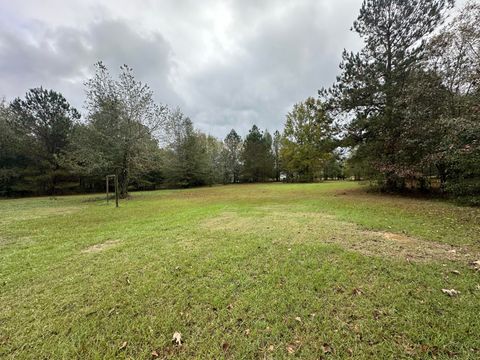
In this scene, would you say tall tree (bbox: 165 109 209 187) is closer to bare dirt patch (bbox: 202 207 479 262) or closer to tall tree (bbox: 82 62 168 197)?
tall tree (bbox: 82 62 168 197)

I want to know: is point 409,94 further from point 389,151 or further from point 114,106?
point 114,106

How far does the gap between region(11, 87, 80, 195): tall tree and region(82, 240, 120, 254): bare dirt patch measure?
80.2 feet

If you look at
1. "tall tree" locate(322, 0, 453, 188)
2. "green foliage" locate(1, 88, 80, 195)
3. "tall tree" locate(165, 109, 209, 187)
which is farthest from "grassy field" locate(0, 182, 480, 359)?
"tall tree" locate(165, 109, 209, 187)

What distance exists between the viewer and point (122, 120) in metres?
16.0

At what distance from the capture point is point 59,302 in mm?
2760

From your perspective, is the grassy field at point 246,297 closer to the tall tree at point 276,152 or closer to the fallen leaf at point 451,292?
the fallen leaf at point 451,292

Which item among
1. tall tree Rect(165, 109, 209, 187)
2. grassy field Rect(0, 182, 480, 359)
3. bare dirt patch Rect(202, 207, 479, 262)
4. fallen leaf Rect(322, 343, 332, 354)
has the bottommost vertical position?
fallen leaf Rect(322, 343, 332, 354)

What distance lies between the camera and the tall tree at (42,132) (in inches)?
926

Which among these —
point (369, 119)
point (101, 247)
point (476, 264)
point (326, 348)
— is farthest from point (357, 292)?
point (369, 119)

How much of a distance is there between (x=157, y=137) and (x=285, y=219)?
14.6 metres

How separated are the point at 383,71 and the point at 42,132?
33877 mm

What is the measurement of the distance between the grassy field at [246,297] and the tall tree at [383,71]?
31.6 ft

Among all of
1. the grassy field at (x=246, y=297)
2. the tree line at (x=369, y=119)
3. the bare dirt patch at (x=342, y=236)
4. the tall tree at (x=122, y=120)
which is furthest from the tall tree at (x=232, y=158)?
the grassy field at (x=246, y=297)

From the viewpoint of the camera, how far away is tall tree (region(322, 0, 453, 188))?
485 inches
